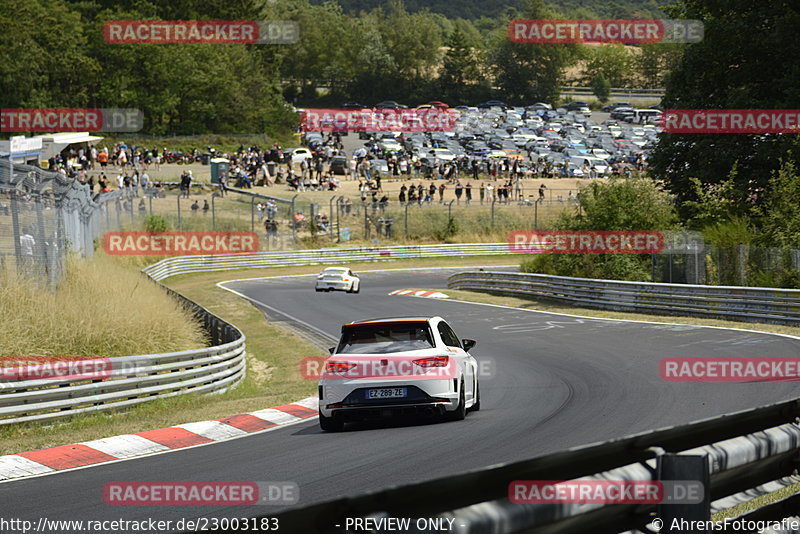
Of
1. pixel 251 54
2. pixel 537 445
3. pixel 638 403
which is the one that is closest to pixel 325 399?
pixel 537 445

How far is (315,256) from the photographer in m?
52.4

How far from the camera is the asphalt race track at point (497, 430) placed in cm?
857

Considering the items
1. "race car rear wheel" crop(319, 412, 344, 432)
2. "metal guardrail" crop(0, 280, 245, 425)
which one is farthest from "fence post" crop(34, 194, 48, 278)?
"race car rear wheel" crop(319, 412, 344, 432)

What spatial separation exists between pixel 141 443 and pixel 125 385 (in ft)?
11.6

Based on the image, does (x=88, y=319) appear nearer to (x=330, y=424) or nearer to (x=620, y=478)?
(x=330, y=424)

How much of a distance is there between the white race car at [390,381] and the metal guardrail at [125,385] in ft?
14.0

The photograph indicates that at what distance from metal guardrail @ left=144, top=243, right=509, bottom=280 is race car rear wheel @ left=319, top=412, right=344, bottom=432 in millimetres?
33614

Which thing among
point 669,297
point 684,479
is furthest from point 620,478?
point 669,297

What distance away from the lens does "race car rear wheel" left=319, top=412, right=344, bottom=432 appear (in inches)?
461

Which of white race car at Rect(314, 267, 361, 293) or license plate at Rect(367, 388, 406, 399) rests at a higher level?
license plate at Rect(367, 388, 406, 399)

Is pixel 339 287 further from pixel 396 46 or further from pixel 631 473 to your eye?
pixel 396 46

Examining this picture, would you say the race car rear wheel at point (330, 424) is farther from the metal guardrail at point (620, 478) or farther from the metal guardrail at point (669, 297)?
the metal guardrail at point (669, 297)

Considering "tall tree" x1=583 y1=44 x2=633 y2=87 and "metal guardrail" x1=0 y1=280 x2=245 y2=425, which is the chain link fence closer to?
"metal guardrail" x1=0 y1=280 x2=245 y2=425

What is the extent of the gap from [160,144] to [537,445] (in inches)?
3237
